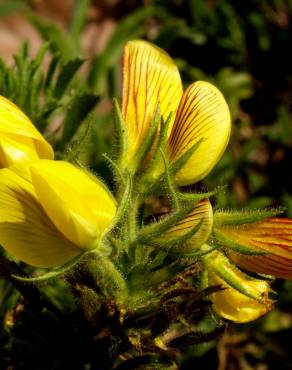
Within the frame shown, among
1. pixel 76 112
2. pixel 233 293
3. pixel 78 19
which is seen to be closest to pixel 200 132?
pixel 233 293

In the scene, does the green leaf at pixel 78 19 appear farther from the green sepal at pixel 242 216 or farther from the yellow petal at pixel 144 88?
the green sepal at pixel 242 216

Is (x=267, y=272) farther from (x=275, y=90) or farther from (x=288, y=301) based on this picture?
(x=275, y=90)

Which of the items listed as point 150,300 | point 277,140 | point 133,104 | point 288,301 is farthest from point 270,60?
point 150,300

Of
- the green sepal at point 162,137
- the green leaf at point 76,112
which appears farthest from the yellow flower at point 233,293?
the green leaf at point 76,112

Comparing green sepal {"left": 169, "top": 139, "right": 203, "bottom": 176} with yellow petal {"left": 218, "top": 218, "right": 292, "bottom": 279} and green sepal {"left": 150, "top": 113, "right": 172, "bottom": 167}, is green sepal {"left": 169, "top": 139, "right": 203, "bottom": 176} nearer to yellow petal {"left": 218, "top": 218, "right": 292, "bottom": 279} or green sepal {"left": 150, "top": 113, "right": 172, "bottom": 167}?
green sepal {"left": 150, "top": 113, "right": 172, "bottom": 167}

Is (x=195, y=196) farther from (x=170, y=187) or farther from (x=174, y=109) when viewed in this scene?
(x=174, y=109)

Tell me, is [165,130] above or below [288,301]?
above
